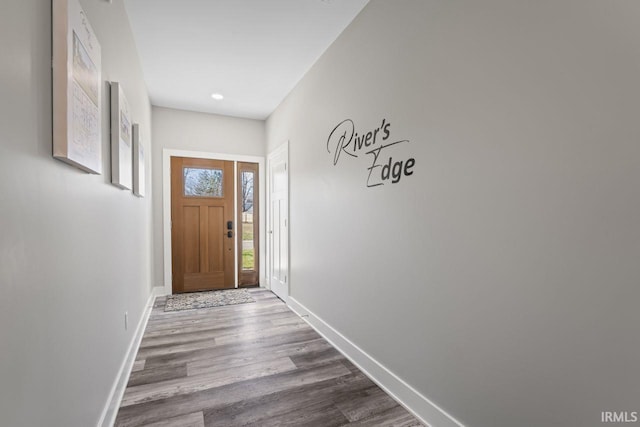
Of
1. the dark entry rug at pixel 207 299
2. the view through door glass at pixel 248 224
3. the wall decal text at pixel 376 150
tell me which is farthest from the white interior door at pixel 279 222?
the wall decal text at pixel 376 150

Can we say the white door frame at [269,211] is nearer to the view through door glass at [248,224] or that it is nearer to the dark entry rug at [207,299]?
the view through door glass at [248,224]

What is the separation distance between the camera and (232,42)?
8.71 ft

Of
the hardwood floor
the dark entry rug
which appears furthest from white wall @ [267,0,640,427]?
the dark entry rug

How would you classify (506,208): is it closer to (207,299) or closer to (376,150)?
(376,150)

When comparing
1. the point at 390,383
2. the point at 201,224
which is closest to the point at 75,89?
the point at 390,383

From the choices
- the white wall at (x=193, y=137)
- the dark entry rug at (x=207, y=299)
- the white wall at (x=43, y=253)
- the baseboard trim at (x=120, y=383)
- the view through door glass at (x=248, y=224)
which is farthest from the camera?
the view through door glass at (x=248, y=224)

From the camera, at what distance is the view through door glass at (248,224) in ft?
15.5

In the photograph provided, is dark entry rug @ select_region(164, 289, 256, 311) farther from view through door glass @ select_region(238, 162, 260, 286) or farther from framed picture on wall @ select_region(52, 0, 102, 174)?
framed picture on wall @ select_region(52, 0, 102, 174)

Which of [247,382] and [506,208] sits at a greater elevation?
[506,208]

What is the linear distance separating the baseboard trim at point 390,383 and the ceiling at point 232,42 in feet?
8.62

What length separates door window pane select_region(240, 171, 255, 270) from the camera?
4.76 metres

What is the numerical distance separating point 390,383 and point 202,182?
12.5 feet

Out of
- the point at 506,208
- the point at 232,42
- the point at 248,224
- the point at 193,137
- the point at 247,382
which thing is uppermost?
the point at 232,42

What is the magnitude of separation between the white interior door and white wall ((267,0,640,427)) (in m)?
1.76
